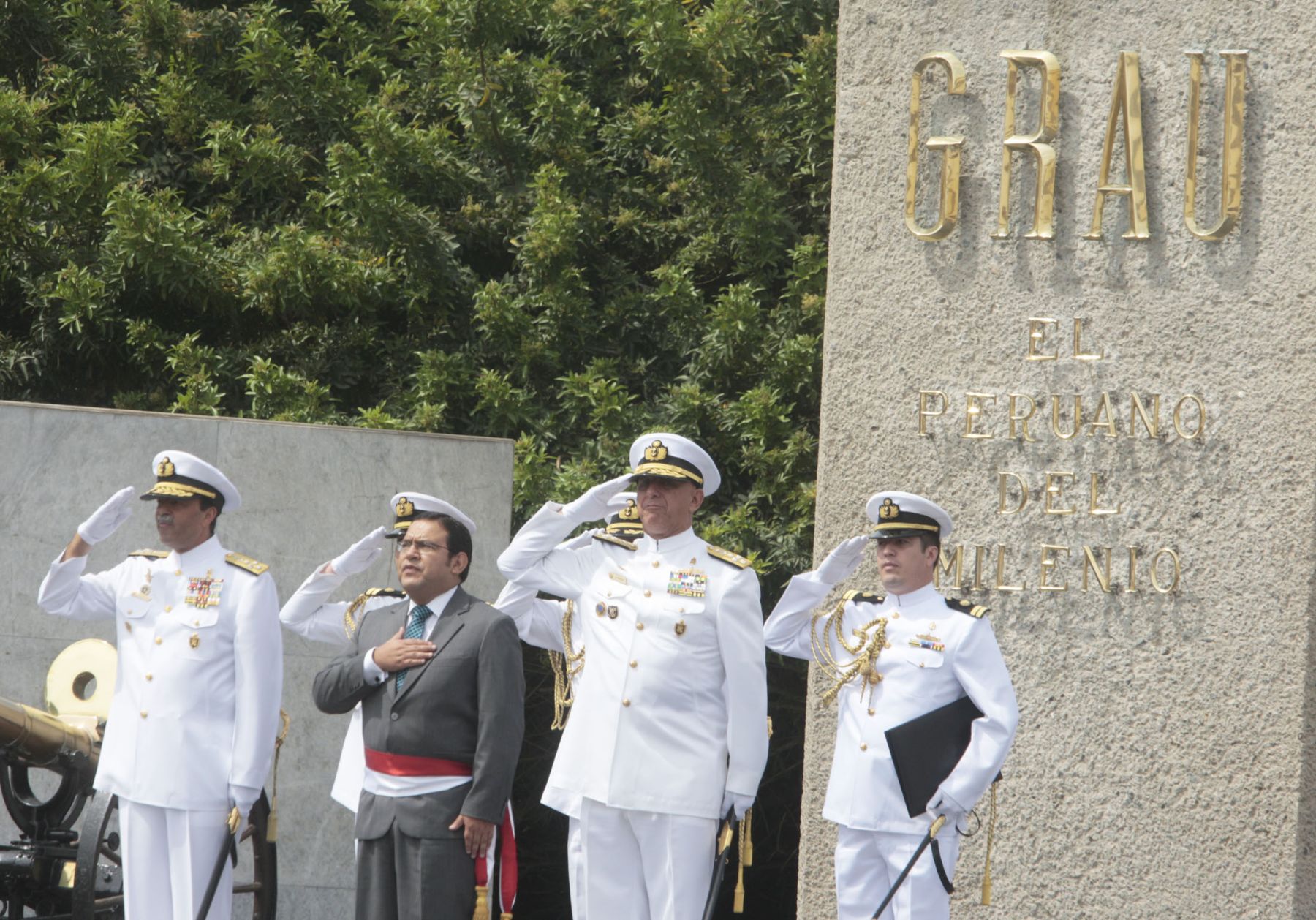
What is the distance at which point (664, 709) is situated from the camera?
19.2 feet

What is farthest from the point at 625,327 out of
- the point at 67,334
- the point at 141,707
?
the point at 141,707

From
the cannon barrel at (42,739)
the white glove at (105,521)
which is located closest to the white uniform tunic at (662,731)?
the white glove at (105,521)

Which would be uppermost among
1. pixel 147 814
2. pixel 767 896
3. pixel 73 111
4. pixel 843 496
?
pixel 73 111

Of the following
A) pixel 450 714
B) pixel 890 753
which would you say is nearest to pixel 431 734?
pixel 450 714

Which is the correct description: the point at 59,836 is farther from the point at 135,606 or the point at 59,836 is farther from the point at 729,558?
the point at 729,558

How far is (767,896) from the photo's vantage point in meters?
10.4

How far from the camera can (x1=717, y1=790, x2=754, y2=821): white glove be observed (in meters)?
5.79

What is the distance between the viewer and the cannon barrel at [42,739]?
21.4 feet

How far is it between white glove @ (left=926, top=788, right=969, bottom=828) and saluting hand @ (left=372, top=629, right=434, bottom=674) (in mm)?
1641

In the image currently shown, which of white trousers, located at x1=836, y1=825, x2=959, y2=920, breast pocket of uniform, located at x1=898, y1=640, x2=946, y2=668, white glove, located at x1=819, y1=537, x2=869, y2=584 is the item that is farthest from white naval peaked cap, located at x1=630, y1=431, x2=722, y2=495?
white trousers, located at x1=836, y1=825, x2=959, y2=920

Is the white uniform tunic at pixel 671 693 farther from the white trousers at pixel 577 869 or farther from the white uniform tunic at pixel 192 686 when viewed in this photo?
the white uniform tunic at pixel 192 686

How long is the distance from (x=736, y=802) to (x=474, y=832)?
873 mm

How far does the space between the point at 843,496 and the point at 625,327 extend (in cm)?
370

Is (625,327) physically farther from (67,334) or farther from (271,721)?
(271,721)
